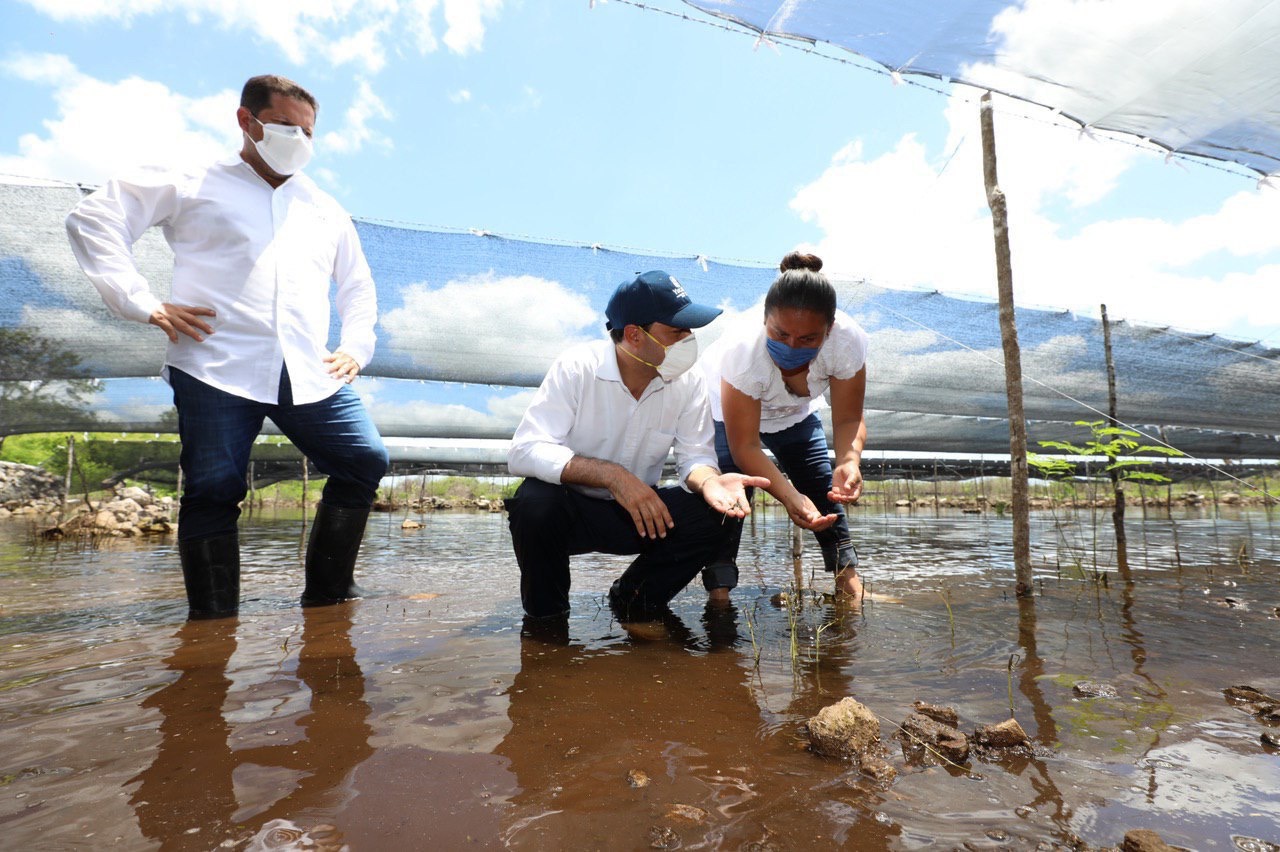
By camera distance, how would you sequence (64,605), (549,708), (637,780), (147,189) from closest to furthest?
(637,780), (549,708), (147,189), (64,605)

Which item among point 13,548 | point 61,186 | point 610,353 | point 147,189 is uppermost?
point 61,186

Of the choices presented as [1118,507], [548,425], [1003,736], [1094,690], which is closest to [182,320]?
[548,425]

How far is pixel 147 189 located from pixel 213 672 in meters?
1.66

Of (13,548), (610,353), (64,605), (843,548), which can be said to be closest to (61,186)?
(13,548)

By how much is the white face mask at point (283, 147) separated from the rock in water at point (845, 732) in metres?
2.56

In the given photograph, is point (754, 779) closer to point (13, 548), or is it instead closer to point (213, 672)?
point (213, 672)

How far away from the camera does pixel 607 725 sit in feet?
4.21

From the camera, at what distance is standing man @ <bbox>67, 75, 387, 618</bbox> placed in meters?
2.19

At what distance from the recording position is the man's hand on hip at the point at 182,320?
2.13 meters

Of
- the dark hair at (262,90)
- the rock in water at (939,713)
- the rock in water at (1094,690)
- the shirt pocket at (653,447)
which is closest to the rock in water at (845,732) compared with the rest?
the rock in water at (939,713)

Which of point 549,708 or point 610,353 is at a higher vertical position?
point 610,353

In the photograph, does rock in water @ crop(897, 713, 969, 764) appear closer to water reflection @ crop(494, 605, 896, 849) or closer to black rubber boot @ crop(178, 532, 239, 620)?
water reflection @ crop(494, 605, 896, 849)

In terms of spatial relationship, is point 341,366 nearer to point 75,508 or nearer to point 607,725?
point 607,725

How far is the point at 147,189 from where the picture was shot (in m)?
2.21
